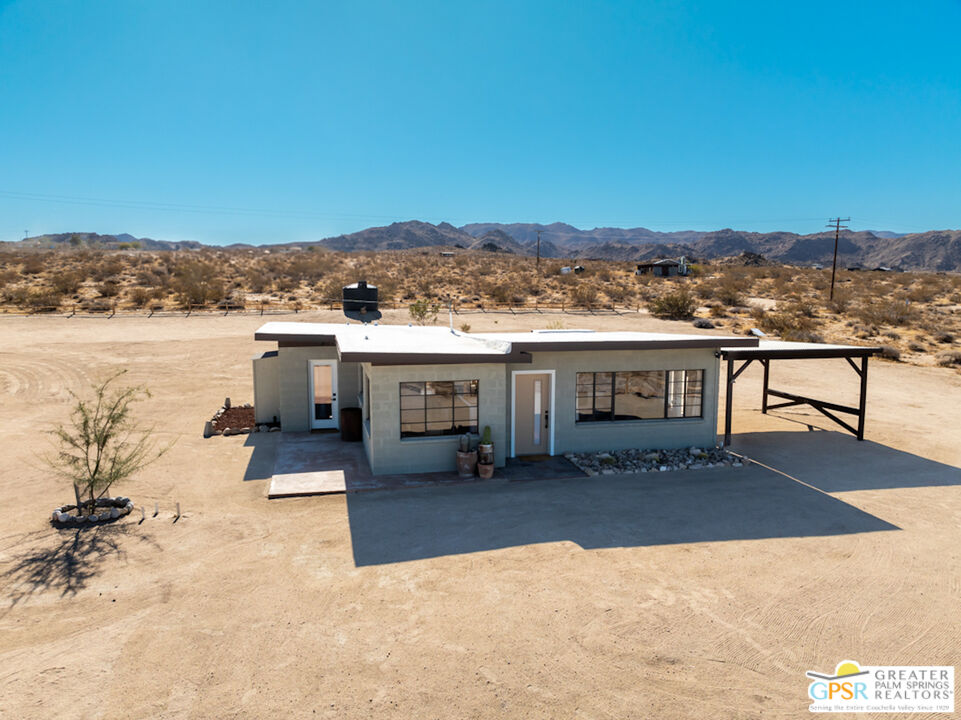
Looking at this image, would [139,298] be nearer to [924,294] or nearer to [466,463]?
[466,463]

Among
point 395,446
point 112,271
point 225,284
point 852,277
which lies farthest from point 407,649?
point 852,277

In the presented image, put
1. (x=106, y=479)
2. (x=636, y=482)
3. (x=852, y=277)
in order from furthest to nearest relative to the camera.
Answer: (x=852, y=277) < (x=636, y=482) < (x=106, y=479)

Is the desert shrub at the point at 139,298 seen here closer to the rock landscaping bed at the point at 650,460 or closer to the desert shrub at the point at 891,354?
the rock landscaping bed at the point at 650,460

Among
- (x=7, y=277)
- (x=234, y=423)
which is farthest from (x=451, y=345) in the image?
(x=7, y=277)

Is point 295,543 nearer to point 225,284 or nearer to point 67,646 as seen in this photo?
point 67,646

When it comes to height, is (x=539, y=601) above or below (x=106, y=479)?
below

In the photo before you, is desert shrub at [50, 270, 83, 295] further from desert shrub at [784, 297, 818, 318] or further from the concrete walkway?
desert shrub at [784, 297, 818, 318]

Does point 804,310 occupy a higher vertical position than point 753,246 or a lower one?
lower
